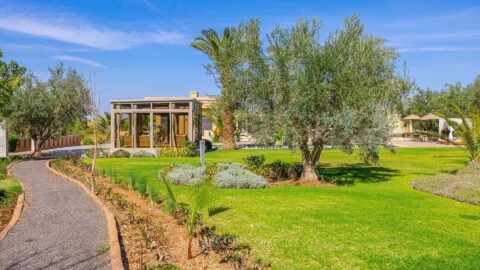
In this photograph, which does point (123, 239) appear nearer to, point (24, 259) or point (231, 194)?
point (24, 259)

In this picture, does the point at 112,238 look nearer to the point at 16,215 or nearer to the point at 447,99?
the point at 16,215

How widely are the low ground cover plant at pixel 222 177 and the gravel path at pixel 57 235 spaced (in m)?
3.44

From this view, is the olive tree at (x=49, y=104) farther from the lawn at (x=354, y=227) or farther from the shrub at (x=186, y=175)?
the lawn at (x=354, y=227)

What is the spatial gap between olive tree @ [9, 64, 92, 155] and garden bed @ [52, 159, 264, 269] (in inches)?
584

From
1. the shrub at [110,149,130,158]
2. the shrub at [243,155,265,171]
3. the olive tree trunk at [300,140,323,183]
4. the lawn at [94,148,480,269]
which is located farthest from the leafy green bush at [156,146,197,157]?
the olive tree trunk at [300,140,323,183]

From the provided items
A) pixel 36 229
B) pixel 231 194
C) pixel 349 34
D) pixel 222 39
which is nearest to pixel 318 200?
pixel 231 194

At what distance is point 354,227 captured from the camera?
8406 millimetres

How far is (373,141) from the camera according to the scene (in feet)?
44.3

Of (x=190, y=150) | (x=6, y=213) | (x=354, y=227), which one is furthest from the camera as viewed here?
(x=190, y=150)

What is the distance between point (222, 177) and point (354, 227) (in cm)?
631

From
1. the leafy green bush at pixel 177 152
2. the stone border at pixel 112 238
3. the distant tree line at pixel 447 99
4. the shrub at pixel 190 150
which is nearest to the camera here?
A: the stone border at pixel 112 238

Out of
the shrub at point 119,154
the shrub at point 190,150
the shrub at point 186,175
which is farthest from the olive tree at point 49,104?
the shrub at point 186,175

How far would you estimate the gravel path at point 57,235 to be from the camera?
594 centimetres

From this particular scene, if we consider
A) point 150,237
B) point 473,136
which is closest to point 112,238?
point 150,237
